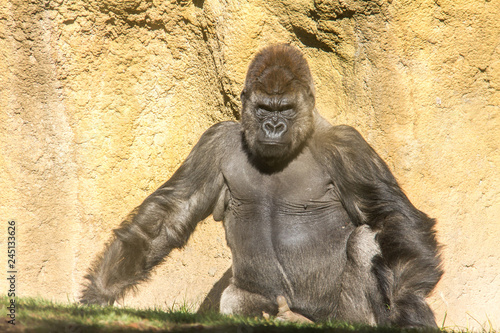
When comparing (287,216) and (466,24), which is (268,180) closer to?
(287,216)

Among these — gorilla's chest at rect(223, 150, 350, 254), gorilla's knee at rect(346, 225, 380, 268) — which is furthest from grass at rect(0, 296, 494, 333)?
gorilla's chest at rect(223, 150, 350, 254)

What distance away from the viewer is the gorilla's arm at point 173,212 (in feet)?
14.3

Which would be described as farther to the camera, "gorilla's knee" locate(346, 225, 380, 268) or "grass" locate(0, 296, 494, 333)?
"gorilla's knee" locate(346, 225, 380, 268)

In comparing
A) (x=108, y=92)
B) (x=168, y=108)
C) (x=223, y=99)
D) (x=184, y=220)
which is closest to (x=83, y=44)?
(x=108, y=92)

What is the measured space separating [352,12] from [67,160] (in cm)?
281

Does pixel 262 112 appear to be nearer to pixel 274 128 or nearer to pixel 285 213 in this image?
pixel 274 128

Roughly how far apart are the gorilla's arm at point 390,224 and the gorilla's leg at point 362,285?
0.19ft

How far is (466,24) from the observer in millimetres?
4938

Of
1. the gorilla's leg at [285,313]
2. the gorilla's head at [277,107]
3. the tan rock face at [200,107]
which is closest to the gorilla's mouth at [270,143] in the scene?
the gorilla's head at [277,107]

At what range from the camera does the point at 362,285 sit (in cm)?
394

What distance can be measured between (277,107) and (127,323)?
185cm

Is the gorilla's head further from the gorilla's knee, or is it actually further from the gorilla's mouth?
the gorilla's knee

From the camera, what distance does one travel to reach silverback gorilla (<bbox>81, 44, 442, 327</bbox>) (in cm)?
398

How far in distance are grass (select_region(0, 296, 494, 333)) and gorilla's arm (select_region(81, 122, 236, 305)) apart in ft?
3.18
